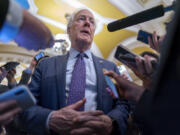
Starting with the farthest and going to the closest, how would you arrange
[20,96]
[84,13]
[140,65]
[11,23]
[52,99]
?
[84,13], [52,99], [140,65], [20,96], [11,23]

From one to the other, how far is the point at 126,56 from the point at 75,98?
1.23ft

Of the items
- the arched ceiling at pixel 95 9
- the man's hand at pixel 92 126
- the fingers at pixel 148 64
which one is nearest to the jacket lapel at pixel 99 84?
the man's hand at pixel 92 126

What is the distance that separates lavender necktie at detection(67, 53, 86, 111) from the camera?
2.88 ft

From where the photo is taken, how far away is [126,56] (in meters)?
0.64

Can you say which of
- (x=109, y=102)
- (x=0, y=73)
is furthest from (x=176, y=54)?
(x=0, y=73)

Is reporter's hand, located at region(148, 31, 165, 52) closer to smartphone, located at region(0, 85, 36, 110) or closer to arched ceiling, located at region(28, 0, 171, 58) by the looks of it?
smartphone, located at region(0, 85, 36, 110)

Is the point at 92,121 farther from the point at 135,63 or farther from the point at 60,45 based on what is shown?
the point at 60,45

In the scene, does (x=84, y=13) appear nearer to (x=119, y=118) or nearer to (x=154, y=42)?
(x=154, y=42)

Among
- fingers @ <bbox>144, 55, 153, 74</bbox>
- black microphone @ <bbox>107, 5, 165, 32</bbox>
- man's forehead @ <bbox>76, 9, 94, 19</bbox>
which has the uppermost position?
man's forehead @ <bbox>76, 9, 94, 19</bbox>

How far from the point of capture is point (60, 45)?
292 cm

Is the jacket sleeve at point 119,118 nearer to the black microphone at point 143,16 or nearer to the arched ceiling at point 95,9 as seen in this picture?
the black microphone at point 143,16

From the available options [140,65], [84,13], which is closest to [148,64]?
[140,65]

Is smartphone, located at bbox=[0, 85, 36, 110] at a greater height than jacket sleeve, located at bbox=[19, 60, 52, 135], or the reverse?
smartphone, located at bbox=[0, 85, 36, 110]

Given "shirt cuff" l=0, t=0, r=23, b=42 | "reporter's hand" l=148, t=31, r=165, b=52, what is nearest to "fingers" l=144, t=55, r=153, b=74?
"reporter's hand" l=148, t=31, r=165, b=52
